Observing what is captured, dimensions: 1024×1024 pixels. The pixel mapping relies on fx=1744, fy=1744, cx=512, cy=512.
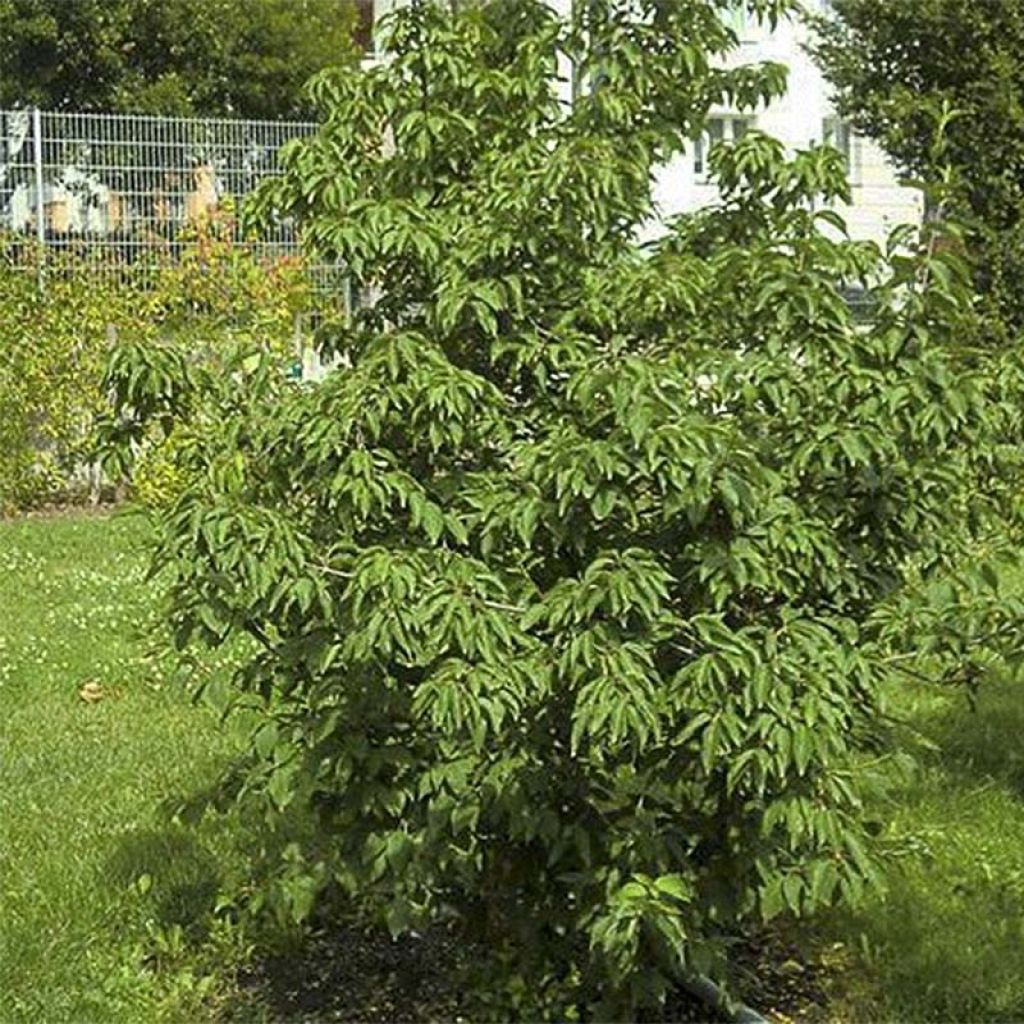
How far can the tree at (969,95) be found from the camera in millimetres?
11570

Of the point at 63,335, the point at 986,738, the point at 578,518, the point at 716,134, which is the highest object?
the point at 716,134

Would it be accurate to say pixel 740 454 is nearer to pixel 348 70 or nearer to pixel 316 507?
pixel 316 507

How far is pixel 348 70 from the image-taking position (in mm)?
3990

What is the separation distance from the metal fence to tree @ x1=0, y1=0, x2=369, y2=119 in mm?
10342

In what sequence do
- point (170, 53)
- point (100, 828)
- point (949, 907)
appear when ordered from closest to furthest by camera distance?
point (949, 907) < point (100, 828) < point (170, 53)

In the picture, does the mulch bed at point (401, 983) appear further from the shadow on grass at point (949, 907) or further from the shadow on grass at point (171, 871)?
the shadow on grass at point (171, 871)

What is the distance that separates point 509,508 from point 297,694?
0.71 m

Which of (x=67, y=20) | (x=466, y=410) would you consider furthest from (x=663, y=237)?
(x=67, y=20)

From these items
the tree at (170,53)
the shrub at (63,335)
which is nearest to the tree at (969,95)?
the shrub at (63,335)

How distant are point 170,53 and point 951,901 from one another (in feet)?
73.7

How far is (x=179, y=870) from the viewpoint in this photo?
4660mm

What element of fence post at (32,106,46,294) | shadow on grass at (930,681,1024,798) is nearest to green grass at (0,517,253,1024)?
shadow on grass at (930,681,1024,798)

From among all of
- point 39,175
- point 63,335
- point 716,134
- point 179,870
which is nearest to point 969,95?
point 63,335

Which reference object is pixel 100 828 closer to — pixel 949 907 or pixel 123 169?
pixel 949 907
